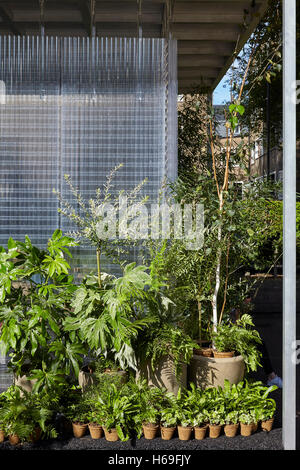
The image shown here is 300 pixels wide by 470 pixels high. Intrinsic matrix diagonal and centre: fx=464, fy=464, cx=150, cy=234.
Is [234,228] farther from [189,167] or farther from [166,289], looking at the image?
[189,167]

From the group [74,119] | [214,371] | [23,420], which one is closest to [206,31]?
[74,119]

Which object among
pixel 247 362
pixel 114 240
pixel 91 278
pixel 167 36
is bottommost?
pixel 247 362

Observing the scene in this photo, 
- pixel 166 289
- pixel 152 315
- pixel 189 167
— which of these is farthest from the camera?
pixel 189 167

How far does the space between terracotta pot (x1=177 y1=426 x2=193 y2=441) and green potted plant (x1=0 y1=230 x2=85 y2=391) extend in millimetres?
727

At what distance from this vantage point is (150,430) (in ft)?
9.20

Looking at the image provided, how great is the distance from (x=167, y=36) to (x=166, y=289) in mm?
2079

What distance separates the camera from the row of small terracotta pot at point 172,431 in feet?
9.15

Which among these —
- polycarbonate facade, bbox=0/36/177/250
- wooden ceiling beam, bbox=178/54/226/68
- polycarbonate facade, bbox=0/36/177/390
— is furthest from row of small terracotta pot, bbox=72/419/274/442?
wooden ceiling beam, bbox=178/54/226/68

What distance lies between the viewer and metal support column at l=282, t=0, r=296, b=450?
2518mm

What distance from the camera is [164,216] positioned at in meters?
3.66

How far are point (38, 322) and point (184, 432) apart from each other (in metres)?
1.11

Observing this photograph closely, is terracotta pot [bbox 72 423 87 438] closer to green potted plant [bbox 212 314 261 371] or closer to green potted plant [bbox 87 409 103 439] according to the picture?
green potted plant [bbox 87 409 103 439]
